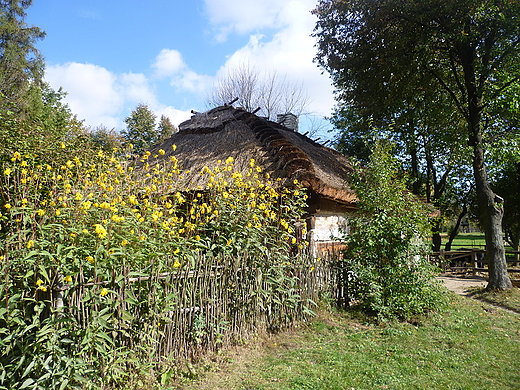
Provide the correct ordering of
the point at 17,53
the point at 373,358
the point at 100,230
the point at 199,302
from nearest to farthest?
the point at 100,230 → the point at 199,302 → the point at 373,358 → the point at 17,53

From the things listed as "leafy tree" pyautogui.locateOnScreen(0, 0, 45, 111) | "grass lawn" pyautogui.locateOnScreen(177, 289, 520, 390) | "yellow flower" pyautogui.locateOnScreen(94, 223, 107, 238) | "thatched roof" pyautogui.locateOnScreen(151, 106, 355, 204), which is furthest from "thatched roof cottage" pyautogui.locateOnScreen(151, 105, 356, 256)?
"leafy tree" pyautogui.locateOnScreen(0, 0, 45, 111)

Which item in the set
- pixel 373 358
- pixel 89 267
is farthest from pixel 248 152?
pixel 89 267

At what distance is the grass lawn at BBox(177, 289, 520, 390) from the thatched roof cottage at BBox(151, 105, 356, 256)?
68.3 inches

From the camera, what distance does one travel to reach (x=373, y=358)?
4.23 meters

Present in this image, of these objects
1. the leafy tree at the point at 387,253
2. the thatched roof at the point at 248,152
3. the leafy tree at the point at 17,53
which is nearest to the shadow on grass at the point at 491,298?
the leafy tree at the point at 387,253

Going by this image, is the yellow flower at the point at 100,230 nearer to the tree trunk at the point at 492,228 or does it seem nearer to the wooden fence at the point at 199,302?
the wooden fence at the point at 199,302

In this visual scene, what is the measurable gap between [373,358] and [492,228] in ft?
22.2

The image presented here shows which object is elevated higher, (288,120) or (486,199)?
(288,120)

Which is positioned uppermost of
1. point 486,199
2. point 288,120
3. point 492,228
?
point 288,120

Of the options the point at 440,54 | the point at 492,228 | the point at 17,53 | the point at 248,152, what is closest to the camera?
the point at 248,152

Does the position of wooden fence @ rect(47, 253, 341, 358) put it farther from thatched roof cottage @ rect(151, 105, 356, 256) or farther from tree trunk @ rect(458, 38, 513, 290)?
tree trunk @ rect(458, 38, 513, 290)

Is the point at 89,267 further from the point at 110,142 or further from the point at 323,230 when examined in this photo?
the point at 110,142

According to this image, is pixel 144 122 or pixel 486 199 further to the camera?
pixel 144 122

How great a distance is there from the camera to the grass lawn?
350 centimetres
